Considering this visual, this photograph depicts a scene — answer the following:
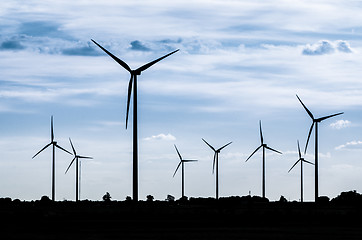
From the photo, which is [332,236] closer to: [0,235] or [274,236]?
[274,236]

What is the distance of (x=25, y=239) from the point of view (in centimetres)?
4838

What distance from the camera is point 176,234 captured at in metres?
54.9

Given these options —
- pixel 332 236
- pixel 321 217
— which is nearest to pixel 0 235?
pixel 332 236

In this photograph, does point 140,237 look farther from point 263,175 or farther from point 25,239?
point 263,175

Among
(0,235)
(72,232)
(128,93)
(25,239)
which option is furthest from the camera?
(128,93)

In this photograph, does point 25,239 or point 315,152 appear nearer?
point 25,239

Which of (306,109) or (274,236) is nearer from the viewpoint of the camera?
(274,236)

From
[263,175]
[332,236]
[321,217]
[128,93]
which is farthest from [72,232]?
[263,175]

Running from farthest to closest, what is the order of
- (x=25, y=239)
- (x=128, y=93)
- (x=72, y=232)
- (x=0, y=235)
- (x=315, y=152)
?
(x=315, y=152)
(x=128, y=93)
(x=72, y=232)
(x=0, y=235)
(x=25, y=239)

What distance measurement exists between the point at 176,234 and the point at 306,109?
68648 millimetres

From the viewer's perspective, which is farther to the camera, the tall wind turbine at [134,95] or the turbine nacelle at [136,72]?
the turbine nacelle at [136,72]

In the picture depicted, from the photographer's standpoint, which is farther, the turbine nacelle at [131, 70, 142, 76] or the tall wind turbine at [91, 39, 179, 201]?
the turbine nacelle at [131, 70, 142, 76]

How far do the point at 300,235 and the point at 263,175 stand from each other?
332ft

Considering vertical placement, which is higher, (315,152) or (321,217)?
(315,152)
